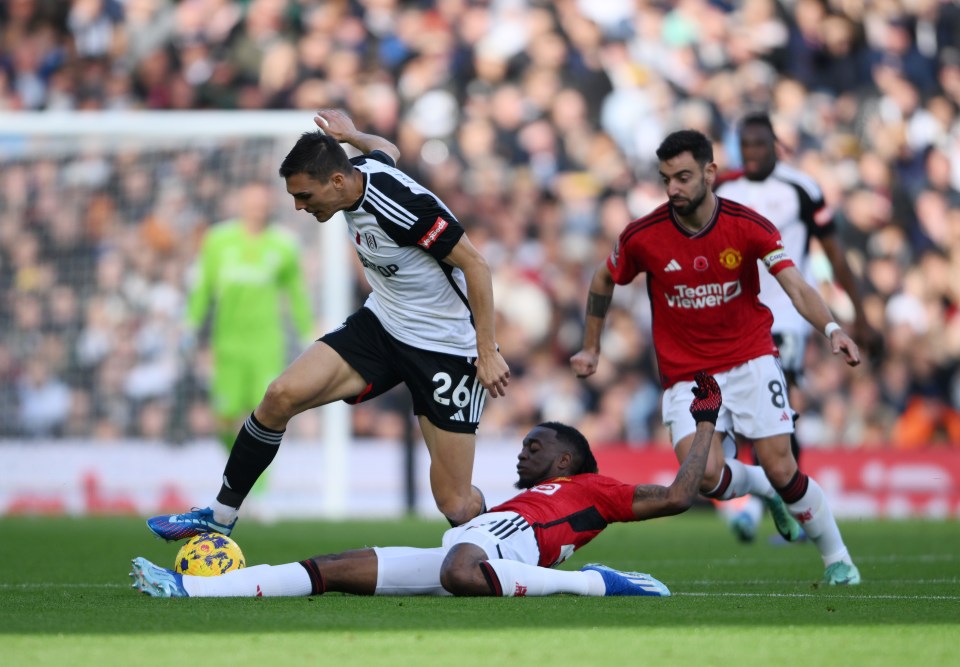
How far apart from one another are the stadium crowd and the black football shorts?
25.3ft

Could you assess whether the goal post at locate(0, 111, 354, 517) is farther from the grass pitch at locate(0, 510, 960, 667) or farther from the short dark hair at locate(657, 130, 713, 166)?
the short dark hair at locate(657, 130, 713, 166)

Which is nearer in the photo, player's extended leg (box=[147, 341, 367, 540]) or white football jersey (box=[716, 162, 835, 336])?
player's extended leg (box=[147, 341, 367, 540])

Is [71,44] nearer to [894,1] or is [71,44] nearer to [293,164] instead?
[894,1]

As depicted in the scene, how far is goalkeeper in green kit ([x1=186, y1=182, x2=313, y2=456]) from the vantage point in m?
13.1

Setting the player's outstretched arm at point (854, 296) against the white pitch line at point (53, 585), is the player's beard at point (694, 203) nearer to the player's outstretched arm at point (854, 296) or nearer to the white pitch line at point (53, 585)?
the player's outstretched arm at point (854, 296)

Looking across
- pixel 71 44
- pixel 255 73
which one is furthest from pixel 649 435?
pixel 71 44

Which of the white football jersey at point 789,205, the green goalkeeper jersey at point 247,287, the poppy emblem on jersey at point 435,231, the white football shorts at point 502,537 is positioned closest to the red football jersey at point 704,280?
the poppy emblem on jersey at point 435,231

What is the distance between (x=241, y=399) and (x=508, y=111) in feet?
20.6

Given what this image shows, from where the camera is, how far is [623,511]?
6.53 m

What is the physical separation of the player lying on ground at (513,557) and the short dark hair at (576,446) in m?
0.11

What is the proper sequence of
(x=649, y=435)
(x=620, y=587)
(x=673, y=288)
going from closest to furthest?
(x=620, y=587) < (x=673, y=288) < (x=649, y=435)

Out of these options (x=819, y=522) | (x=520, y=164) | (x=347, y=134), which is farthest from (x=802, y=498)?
(x=520, y=164)

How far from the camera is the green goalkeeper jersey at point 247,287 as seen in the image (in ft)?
43.1

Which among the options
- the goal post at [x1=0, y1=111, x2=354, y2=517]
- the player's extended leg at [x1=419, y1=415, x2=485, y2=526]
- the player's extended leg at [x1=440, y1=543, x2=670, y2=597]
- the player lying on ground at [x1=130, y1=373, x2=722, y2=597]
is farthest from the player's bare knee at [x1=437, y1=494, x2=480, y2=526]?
the goal post at [x1=0, y1=111, x2=354, y2=517]
